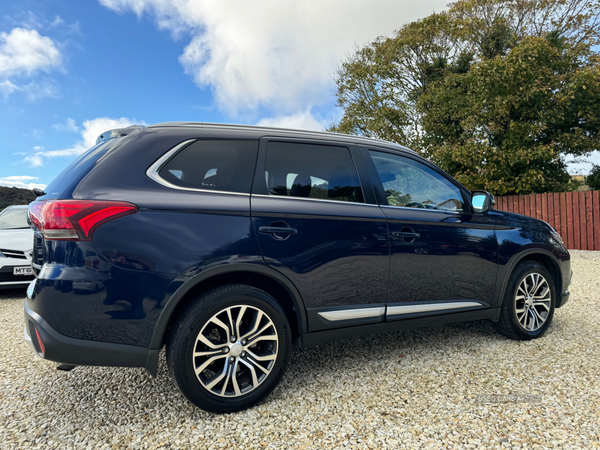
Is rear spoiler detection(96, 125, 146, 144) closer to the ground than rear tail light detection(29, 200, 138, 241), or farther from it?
farther from it

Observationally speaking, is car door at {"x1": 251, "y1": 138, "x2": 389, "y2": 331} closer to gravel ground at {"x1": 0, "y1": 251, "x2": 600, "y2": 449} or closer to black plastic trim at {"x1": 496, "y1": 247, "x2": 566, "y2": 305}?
gravel ground at {"x1": 0, "y1": 251, "x2": 600, "y2": 449}

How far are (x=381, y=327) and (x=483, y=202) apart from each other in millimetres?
1529

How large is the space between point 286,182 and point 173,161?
2.52 feet

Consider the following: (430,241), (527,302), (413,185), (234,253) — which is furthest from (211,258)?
(527,302)

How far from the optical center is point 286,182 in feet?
9.14

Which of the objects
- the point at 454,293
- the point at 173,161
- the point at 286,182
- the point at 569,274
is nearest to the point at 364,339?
the point at 454,293

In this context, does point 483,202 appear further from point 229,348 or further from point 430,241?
point 229,348

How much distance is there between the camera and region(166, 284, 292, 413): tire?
2.34 m

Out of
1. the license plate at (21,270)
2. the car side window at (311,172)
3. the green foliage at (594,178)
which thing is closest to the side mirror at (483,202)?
the car side window at (311,172)

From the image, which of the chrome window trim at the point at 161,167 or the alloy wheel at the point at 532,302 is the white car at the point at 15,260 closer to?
the chrome window trim at the point at 161,167

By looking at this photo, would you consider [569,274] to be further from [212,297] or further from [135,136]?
[135,136]

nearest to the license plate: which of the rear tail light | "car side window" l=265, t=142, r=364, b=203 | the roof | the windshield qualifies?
the windshield

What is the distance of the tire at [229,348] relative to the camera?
7.69 feet

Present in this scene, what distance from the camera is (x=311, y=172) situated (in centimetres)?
293
